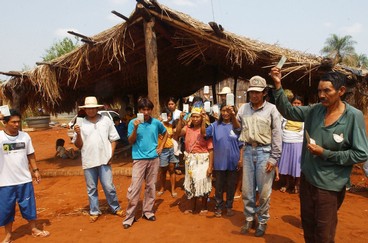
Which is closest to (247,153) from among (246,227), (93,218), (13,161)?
(246,227)

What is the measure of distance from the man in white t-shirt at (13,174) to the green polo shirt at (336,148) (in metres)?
3.36

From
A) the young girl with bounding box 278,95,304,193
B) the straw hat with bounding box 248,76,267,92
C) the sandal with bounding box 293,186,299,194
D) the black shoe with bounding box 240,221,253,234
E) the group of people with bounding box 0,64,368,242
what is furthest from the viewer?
the sandal with bounding box 293,186,299,194

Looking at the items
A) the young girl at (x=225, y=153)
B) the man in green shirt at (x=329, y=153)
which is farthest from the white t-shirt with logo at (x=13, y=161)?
the man in green shirt at (x=329, y=153)

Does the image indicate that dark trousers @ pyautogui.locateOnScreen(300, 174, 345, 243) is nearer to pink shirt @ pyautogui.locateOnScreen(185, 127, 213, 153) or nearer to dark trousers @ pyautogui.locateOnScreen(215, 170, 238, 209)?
dark trousers @ pyautogui.locateOnScreen(215, 170, 238, 209)

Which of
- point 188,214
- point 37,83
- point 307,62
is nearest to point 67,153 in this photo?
point 37,83

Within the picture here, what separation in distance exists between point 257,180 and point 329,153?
1.30 meters

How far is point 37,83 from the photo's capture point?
6.86 meters

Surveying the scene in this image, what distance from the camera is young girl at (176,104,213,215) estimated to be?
13.3 ft

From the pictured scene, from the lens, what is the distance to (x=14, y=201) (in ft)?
11.4

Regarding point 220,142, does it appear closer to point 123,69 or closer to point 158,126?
point 158,126

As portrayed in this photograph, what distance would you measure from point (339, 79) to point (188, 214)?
9.71 ft

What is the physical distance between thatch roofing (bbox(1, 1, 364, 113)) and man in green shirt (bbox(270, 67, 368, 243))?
275cm

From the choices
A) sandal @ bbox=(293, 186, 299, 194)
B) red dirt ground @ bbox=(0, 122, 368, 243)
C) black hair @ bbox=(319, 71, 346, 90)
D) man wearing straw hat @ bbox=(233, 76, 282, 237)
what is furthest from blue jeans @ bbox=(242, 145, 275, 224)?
sandal @ bbox=(293, 186, 299, 194)

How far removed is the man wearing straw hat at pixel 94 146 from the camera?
3979mm
